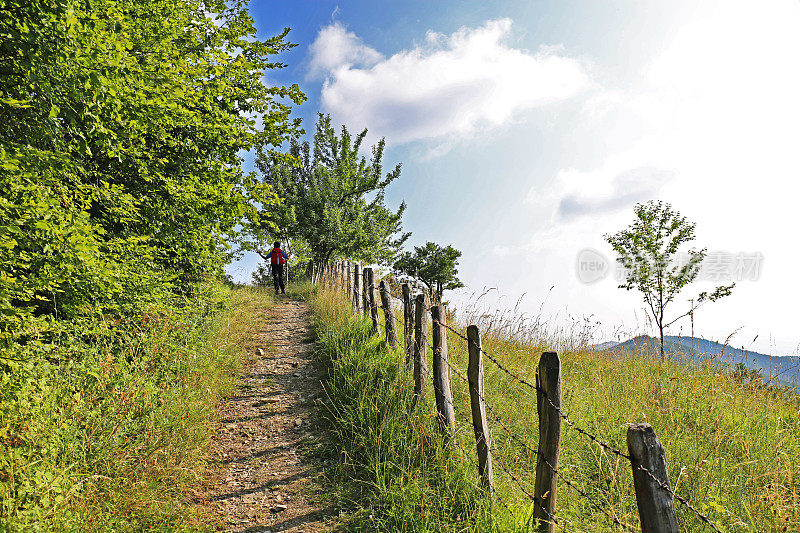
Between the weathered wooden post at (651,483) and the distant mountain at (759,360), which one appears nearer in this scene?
the weathered wooden post at (651,483)

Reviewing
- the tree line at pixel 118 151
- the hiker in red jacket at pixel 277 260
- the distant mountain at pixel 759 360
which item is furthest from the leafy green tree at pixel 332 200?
the distant mountain at pixel 759 360

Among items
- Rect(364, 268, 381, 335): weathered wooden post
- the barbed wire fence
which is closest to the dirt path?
Rect(364, 268, 381, 335): weathered wooden post

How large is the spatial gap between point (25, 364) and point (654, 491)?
19.1 ft

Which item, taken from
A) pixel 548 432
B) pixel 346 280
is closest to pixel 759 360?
pixel 548 432

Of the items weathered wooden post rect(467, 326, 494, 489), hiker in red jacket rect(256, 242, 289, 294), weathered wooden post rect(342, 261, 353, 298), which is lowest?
weathered wooden post rect(467, 326, 494, 489)

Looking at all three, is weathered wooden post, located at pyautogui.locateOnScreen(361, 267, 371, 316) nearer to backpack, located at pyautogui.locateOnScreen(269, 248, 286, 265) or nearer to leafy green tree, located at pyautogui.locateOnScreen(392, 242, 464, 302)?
backpack, located at pyautogui.locateOnScreen(269, 248, 286, 265)

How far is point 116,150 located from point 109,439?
4344 millimetres

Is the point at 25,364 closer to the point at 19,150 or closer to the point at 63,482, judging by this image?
the point at 63,482

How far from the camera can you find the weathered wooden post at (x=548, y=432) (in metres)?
3.05

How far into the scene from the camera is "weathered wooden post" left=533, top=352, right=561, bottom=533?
3.05 metres

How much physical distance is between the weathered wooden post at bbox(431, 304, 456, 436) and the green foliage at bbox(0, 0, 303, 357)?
14.3 ft

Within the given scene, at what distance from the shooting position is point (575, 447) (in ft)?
16.9

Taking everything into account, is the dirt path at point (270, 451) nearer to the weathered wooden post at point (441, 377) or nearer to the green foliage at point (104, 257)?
the green foliage at point (104, 257)

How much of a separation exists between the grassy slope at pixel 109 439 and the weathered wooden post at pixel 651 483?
3.97 m
